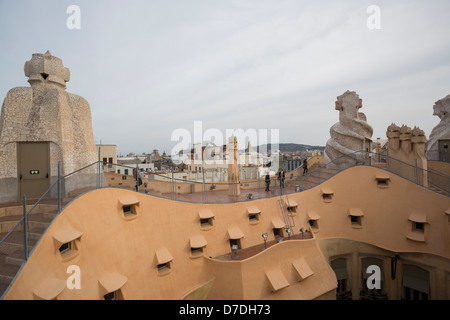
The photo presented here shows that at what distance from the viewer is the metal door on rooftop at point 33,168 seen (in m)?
11.2

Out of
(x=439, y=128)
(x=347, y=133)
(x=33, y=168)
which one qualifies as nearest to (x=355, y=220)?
(x=347, y=133)

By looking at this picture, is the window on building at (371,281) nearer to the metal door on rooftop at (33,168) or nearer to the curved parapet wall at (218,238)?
the curved parapet wall at (218,238)

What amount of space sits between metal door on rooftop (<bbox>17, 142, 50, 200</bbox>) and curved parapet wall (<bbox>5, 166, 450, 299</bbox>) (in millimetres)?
4381

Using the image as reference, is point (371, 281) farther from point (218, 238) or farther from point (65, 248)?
point (65, 248)

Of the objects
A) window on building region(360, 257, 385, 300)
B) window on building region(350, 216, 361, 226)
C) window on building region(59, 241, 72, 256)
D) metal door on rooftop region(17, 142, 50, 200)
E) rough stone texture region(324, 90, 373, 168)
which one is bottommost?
window on building region(360, 257, 385, 300)

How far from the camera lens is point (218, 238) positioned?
12.5 metres

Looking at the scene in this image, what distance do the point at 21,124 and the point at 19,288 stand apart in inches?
343

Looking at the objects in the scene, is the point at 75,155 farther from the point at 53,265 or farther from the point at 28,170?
the point at 53,265

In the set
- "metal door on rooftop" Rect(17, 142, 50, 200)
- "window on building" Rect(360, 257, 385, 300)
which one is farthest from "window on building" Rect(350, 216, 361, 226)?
"metal door on rooftop" Rect(17, 142, 50, 200)

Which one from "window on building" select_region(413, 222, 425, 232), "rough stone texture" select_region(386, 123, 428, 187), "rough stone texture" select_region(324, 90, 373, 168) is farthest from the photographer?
"rough stone texture" select_region(324, 90, 373, 168)

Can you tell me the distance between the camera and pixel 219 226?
12758 mm

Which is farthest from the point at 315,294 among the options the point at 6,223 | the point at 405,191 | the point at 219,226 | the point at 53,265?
the point at 6,223

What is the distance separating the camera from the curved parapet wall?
7867mm

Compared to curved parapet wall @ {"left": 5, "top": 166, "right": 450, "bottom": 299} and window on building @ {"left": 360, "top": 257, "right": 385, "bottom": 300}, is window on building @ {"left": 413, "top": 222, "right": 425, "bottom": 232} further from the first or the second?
window on building @ {"left": 360, "top": 257, "right": 385, "bottom": 300}
